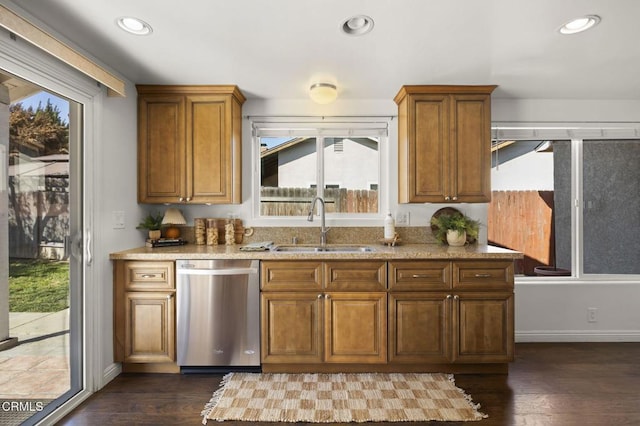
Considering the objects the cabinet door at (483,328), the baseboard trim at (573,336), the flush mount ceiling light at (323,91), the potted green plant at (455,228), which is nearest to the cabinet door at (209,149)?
the flush mount ceiling light at (323,91)

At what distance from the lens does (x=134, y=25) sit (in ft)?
6.56

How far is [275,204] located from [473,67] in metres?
2.02

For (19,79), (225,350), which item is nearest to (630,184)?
(225,350)

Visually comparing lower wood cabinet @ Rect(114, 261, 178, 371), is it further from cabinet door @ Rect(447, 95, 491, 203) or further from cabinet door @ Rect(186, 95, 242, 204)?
cabinet door @ Rect(447, 95, 491, 203)

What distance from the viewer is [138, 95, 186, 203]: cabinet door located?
296cm

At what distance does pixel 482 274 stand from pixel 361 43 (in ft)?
6.07

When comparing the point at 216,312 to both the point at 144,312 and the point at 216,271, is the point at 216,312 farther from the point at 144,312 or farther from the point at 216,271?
the point at 144,312

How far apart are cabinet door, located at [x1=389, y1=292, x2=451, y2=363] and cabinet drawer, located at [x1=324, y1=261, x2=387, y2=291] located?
16cm

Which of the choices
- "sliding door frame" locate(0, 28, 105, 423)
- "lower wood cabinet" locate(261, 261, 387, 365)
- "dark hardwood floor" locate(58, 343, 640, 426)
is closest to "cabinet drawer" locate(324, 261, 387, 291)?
"lower wood cabinet" locate(261, 261, 387, 365)

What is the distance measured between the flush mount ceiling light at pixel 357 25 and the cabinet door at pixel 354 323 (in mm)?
1761

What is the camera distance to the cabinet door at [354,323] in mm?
2602

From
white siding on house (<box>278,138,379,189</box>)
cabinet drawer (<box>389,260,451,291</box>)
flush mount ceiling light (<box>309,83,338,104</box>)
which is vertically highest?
flush mount ceiling light (<box>309,83,338,104</box>)

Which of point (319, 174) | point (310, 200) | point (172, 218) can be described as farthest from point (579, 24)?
point (172, 218)

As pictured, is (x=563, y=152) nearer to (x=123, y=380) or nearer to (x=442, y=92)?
(x=442, y=92)
